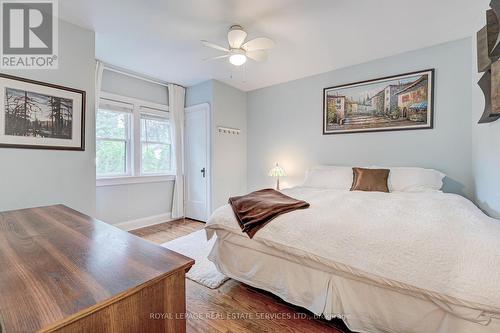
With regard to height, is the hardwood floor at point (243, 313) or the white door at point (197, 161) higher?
the white door at point (197, 161)

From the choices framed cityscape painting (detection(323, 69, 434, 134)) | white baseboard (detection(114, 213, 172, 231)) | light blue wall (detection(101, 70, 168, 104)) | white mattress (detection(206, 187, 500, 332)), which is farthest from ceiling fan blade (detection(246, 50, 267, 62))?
white baseboard (detection(114, 213, 172, 231))

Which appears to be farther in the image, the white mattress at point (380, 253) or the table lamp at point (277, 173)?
the table lamp at point (277, 173)

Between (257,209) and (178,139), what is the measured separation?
2.76 meters

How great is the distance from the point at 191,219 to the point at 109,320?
12.1ft

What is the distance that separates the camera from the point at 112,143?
11.2 ft

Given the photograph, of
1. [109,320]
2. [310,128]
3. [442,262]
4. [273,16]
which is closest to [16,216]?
[109,320]

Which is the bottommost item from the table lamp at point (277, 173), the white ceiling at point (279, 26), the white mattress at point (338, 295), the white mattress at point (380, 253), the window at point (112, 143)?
the white mattress at point (338, 295)

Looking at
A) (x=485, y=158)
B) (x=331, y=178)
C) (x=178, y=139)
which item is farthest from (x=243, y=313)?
(x=178, y=139)

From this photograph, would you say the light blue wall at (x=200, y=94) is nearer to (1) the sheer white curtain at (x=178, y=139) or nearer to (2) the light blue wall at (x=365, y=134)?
(1) the sheer white curtain at (x=178, y=139)

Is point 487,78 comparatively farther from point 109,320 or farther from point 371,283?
point 109,320

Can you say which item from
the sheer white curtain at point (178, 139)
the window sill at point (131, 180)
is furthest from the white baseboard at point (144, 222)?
the window sill at point (131, 180)

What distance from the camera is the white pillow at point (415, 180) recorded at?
2496 mm

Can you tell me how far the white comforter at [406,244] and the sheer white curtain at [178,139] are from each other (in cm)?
246

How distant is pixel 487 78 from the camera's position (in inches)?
74.2
